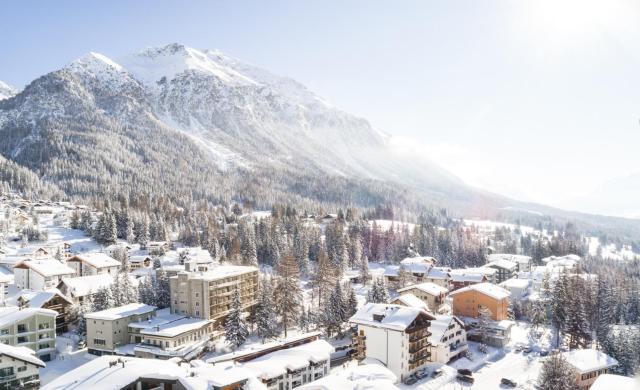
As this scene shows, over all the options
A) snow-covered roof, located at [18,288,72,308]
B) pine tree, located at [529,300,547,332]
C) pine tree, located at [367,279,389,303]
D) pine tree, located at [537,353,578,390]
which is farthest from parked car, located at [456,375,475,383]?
snow-covered roof, located at [18,288,72,308]

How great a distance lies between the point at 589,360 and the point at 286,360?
34.5 meters

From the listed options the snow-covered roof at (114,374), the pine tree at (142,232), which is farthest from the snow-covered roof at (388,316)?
the pine tree at (142,232)

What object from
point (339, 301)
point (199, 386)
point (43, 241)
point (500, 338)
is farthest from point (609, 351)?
point (43, 241)

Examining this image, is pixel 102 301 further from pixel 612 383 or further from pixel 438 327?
pixel 612 383

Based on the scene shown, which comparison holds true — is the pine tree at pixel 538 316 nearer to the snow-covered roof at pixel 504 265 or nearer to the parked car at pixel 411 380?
the parked car at pixel 411 380

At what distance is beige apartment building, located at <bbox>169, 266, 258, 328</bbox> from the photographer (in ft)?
219

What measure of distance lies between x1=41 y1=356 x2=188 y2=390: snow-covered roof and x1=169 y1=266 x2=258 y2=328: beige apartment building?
94.8 ft

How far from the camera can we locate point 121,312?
6103 cm

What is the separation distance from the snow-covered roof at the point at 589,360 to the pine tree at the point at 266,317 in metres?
35.6

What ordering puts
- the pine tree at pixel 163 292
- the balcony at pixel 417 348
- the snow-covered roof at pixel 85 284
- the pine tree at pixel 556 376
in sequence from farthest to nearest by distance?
the snow-covered roof at pixel 85 284 < the pine tree at pixel 163 292 < the balcony at pixel 417 348 < the pine tree at pixel 556 376

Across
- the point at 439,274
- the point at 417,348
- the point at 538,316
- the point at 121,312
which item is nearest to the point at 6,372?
the point at 121,312

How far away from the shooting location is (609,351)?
61188mm

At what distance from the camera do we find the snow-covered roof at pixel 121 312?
193ft

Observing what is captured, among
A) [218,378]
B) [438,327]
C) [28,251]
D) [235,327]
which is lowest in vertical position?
[438,327]
